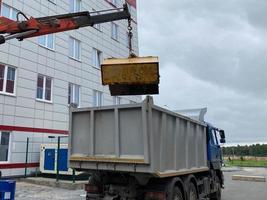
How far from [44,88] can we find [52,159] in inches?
178

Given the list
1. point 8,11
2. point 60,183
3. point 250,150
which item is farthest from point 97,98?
point 250,150

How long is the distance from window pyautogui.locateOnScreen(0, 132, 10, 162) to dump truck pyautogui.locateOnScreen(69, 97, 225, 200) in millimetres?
9635

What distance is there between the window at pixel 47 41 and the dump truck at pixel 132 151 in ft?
42.2

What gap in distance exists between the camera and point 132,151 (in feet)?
25.4

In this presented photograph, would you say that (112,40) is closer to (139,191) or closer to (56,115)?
(56,115)

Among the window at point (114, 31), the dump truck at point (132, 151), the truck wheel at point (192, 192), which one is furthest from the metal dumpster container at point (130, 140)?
the window at point (114, 31)

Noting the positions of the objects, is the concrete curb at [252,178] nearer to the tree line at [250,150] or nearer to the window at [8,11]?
the window at [8,11]

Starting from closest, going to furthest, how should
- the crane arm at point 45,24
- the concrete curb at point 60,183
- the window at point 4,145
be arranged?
1. the crane arm at point 45,24
2. the concrete curb at point 60,183
3. the window at point 4,145

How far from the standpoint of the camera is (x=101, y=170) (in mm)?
8398

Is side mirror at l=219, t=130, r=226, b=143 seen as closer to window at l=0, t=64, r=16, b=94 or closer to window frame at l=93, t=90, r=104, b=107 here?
window at l=0, t=64, r=16, b=94

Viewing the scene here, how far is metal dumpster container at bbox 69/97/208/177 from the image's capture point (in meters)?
7.55

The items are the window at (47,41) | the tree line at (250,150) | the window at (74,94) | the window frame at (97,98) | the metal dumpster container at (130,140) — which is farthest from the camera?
the tree line at (250,150)

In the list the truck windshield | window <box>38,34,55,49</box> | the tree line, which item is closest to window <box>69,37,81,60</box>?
window <box>38,34,55,49</box>

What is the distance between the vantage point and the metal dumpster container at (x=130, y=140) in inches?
297
